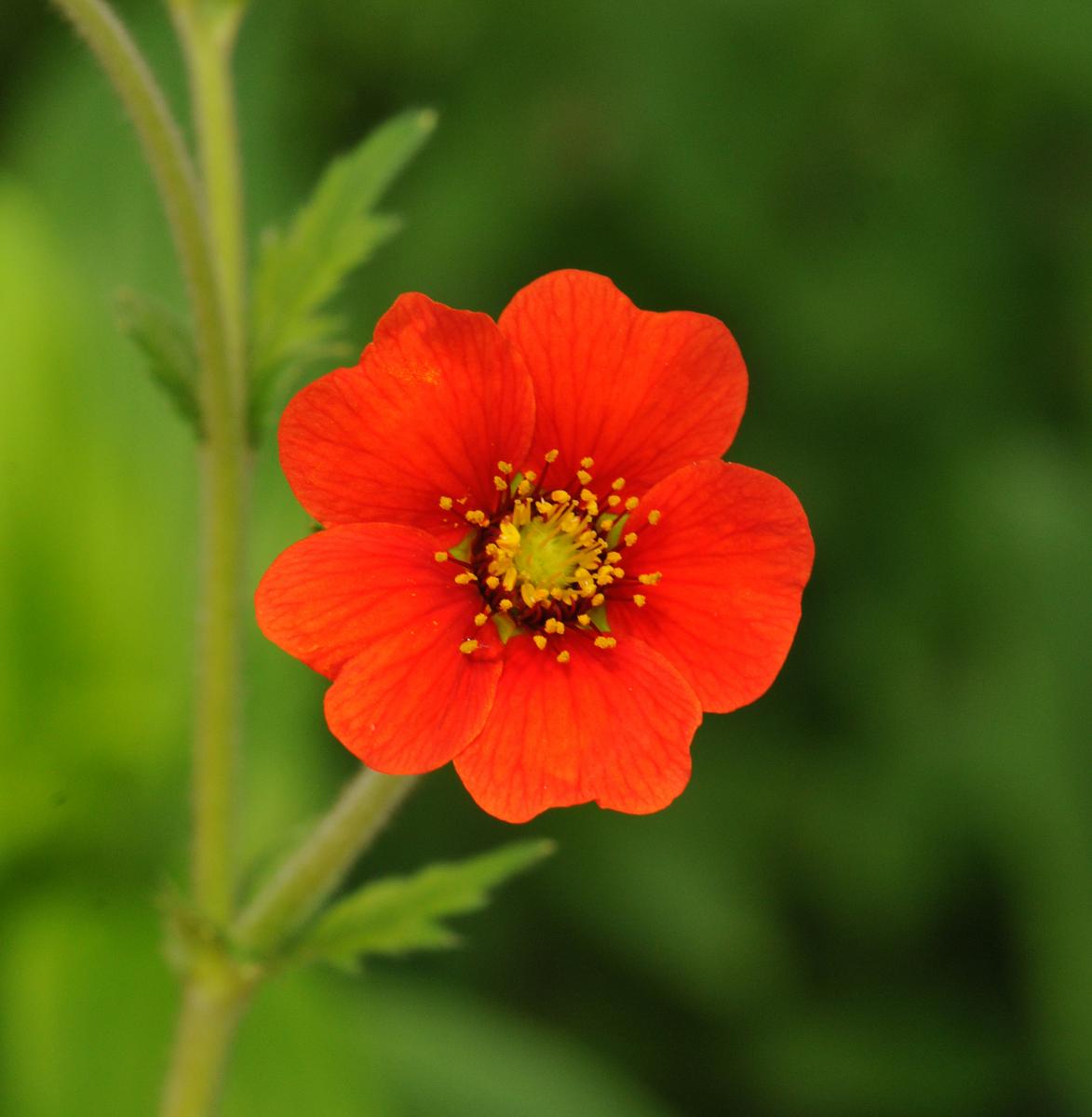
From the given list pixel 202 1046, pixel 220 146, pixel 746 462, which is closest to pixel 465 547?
pixel 220 146

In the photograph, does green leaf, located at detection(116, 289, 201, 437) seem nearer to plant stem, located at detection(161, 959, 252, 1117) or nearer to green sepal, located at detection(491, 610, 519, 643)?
green sepal, located at detection(491, 610, 519, 643)

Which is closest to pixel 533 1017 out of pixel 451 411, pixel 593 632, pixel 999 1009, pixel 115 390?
pixel 999 1009

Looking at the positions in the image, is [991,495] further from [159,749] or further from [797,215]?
[159,749]

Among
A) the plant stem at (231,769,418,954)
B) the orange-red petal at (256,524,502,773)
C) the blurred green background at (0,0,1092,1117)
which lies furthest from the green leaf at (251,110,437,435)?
the blurred green background at (0,0,1092,1117)

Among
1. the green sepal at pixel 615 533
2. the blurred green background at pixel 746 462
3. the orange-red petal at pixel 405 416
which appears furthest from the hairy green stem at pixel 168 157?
the blurred green background at pixel 746 462

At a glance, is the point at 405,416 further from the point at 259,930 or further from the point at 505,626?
the point at 259,930

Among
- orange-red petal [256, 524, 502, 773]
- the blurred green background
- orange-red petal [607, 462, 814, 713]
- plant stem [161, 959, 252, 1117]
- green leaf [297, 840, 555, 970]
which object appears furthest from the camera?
the blurred green background
